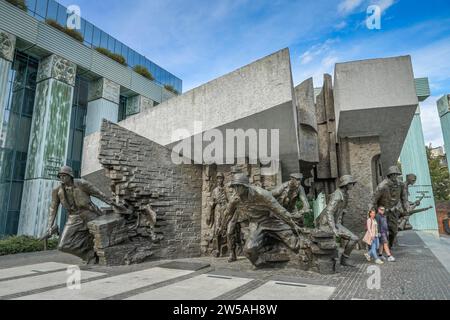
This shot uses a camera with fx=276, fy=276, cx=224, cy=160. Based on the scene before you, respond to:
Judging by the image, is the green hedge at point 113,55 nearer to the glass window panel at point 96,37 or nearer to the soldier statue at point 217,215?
the glass window panel at point 96,37

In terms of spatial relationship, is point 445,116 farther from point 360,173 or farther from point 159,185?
point 159,185

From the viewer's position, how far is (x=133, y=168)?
769 cm


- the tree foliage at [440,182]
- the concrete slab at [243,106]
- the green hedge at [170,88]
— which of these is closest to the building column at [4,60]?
the concrete slab at [243,106]

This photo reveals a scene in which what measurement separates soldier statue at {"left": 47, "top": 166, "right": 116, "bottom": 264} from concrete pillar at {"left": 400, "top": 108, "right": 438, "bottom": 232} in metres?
17.7

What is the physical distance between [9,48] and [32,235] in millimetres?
9348

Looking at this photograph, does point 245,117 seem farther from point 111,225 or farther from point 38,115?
point 38,115

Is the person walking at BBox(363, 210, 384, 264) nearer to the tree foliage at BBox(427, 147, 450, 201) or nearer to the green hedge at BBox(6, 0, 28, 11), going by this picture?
the green hedge at BBox(6, 0, 28, 11)

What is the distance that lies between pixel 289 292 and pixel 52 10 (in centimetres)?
2039

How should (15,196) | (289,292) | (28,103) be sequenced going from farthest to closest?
(28,103) → (15,196) → (289,292)

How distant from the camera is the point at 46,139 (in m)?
14.9

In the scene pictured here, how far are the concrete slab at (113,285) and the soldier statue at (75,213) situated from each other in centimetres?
203

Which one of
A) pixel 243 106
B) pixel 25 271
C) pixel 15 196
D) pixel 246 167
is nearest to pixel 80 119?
pixel 15 196

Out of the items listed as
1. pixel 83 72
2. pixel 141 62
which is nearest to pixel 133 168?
pixel 83 72

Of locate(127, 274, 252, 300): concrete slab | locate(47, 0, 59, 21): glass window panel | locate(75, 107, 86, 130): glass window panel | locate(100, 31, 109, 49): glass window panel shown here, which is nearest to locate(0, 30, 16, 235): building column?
locate(47, 0, 59, 21): glass window panel
